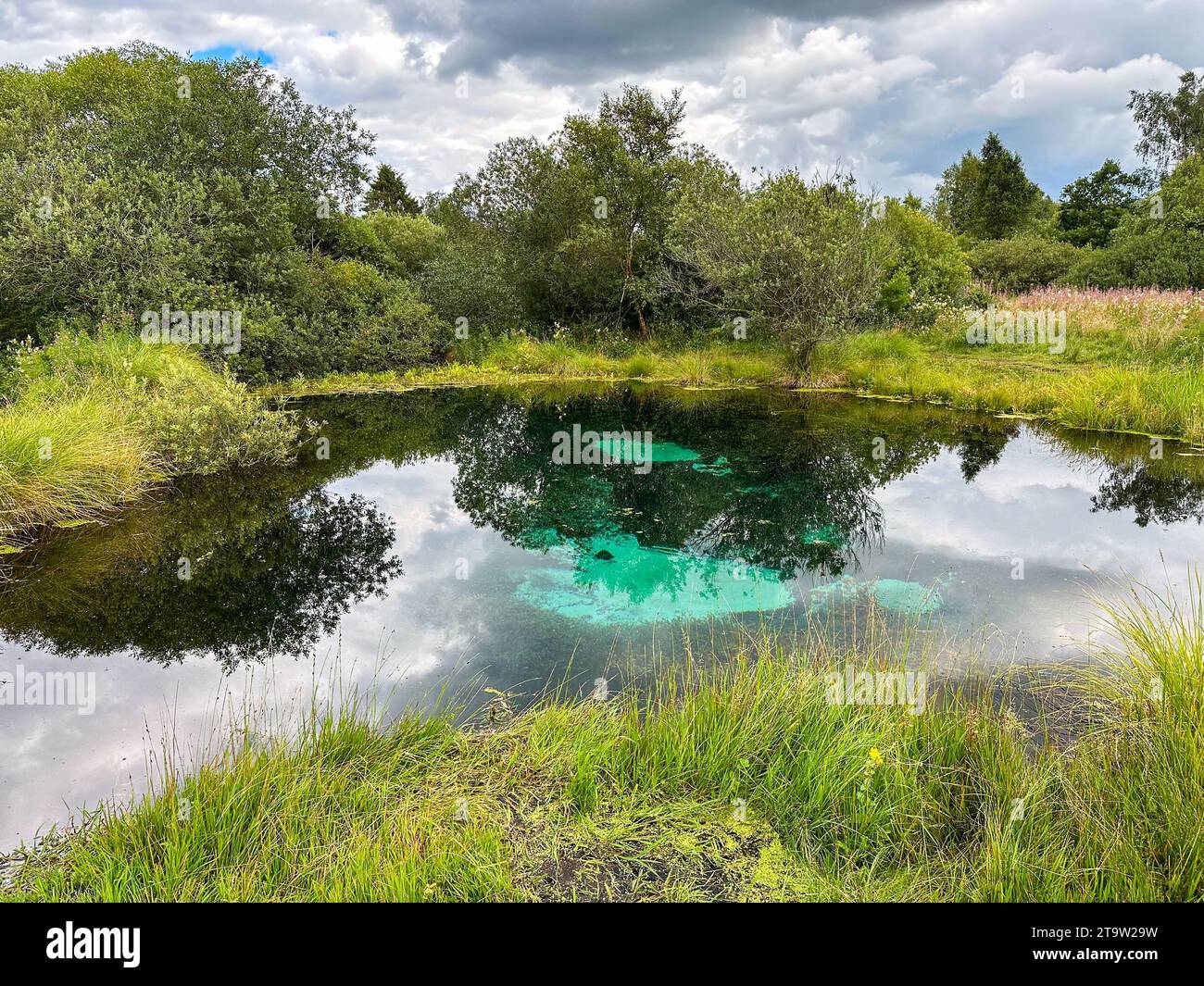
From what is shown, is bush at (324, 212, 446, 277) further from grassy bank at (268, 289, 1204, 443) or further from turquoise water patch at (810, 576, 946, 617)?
turquoise water patch at (810, 576, 946, 617)

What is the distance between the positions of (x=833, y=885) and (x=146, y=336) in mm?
14712

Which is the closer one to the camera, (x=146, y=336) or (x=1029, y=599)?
(x=1029, y=599)

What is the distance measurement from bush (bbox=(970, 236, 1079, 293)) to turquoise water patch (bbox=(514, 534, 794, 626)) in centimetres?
2462

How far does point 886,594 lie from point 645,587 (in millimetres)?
1926

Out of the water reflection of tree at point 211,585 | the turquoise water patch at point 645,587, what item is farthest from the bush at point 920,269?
the water reflection of tree at point 211,585

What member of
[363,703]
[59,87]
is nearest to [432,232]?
[59,87]

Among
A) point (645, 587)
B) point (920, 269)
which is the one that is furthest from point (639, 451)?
point (920, 269)

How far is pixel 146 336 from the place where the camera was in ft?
42.8

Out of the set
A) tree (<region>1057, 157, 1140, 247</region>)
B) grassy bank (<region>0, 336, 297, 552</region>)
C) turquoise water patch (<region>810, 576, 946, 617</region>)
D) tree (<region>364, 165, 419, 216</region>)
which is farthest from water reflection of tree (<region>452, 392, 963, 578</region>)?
tree (<region>364, 165, 419, 216</region>)

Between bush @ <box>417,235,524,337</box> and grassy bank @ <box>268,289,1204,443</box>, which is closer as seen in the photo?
grassy bank @ <box>268,289,1204,443</box>

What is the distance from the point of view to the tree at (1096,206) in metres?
29.2

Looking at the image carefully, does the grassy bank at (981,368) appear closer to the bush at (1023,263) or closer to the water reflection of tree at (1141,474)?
the water reflection of tree at (1141,474)

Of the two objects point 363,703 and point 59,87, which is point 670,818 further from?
point 59,87

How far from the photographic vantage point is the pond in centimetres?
433
